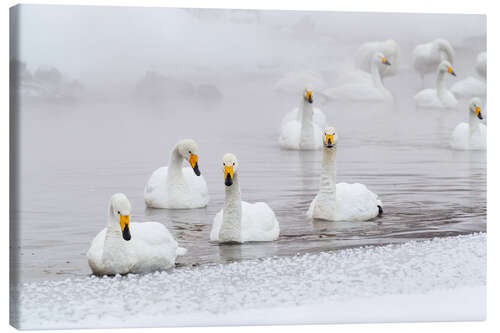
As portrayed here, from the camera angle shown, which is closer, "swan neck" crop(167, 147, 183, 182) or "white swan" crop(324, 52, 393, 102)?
"white swan" crop(324, 52, 393, 102)

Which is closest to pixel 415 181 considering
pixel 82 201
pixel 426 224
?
pixel 426 224

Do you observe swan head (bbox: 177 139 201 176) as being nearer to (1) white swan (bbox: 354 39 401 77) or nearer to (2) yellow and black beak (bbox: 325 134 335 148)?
(2) yellow and black beak (bbox: 325 134 335 148)

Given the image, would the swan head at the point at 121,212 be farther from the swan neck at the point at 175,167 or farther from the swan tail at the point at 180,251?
the swan neck at the point at 175,167

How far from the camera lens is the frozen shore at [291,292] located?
35.7 ft

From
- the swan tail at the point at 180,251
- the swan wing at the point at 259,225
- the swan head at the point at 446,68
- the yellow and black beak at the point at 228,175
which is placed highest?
the swan head at the point at 446,68

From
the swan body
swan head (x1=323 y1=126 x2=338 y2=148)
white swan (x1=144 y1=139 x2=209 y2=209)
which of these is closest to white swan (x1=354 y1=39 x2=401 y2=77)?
swan head (x1=323 y1=126 x2=338 y2=148)

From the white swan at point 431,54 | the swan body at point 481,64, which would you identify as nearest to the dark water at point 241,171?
the white swan at point 431,54

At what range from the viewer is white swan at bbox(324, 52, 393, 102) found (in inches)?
481

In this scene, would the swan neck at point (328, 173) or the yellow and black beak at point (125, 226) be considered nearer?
the yellow and black beak at point (125, 226)

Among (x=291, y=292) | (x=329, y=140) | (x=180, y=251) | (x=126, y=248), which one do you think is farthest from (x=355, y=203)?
(x=126, y=248)

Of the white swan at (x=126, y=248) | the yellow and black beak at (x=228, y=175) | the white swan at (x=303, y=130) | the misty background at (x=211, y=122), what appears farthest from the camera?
the white swan at (x=303, y=130)

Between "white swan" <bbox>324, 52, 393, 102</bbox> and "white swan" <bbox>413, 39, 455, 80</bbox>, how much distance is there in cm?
33

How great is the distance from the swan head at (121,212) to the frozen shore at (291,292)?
534 millimetres

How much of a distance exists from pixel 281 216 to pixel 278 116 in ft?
3.20
